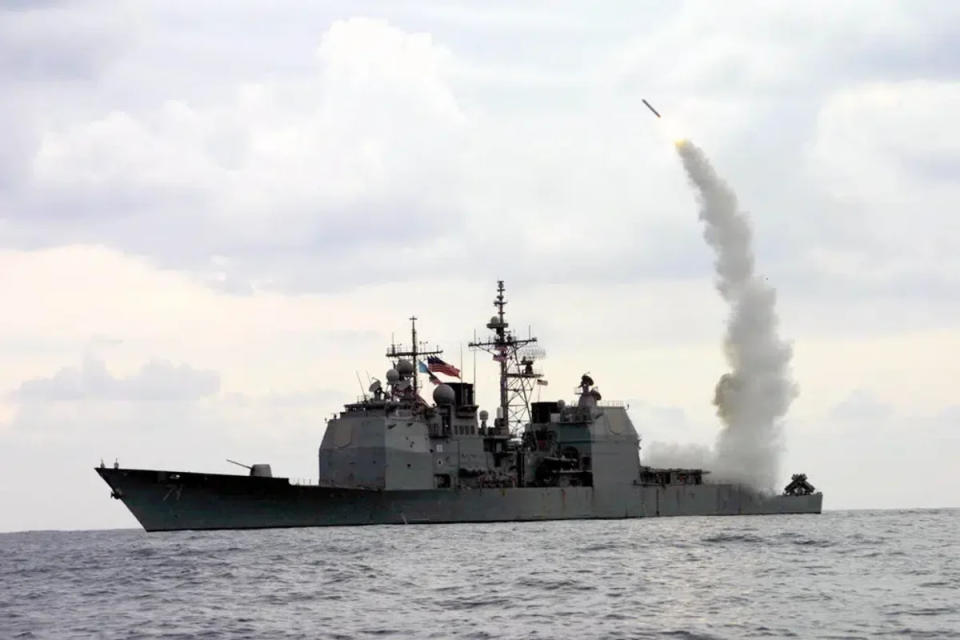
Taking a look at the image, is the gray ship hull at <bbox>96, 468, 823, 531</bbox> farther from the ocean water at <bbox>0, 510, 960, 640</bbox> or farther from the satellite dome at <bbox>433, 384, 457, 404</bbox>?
the satellite dome at <bbox>433, 384, 457, 404</bbox>

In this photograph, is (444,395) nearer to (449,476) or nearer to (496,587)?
(449,476)

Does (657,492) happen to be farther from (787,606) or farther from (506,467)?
(787,606)

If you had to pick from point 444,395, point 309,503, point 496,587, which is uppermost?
point 444,395

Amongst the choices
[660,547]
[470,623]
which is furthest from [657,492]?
[470,623]

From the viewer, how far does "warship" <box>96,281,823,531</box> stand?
53344 mm

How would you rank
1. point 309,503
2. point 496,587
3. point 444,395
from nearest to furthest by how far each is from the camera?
point 496,587, point 309,503, point 444,395

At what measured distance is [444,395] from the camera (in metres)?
60.4

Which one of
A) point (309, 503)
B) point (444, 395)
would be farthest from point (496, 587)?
point (444, 395)

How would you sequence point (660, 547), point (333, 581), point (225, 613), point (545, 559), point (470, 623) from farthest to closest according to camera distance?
point (660, 547) < point (545, 559) < point (333, 581) < point (225, 613) < point (470, 623)

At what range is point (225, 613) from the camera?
92.0 ft

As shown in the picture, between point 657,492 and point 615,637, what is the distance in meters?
43.3

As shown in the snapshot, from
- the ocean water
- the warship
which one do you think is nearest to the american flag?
the warship

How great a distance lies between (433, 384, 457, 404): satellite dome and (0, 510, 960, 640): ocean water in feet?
34.5

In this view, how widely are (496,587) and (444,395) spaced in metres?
29.3
